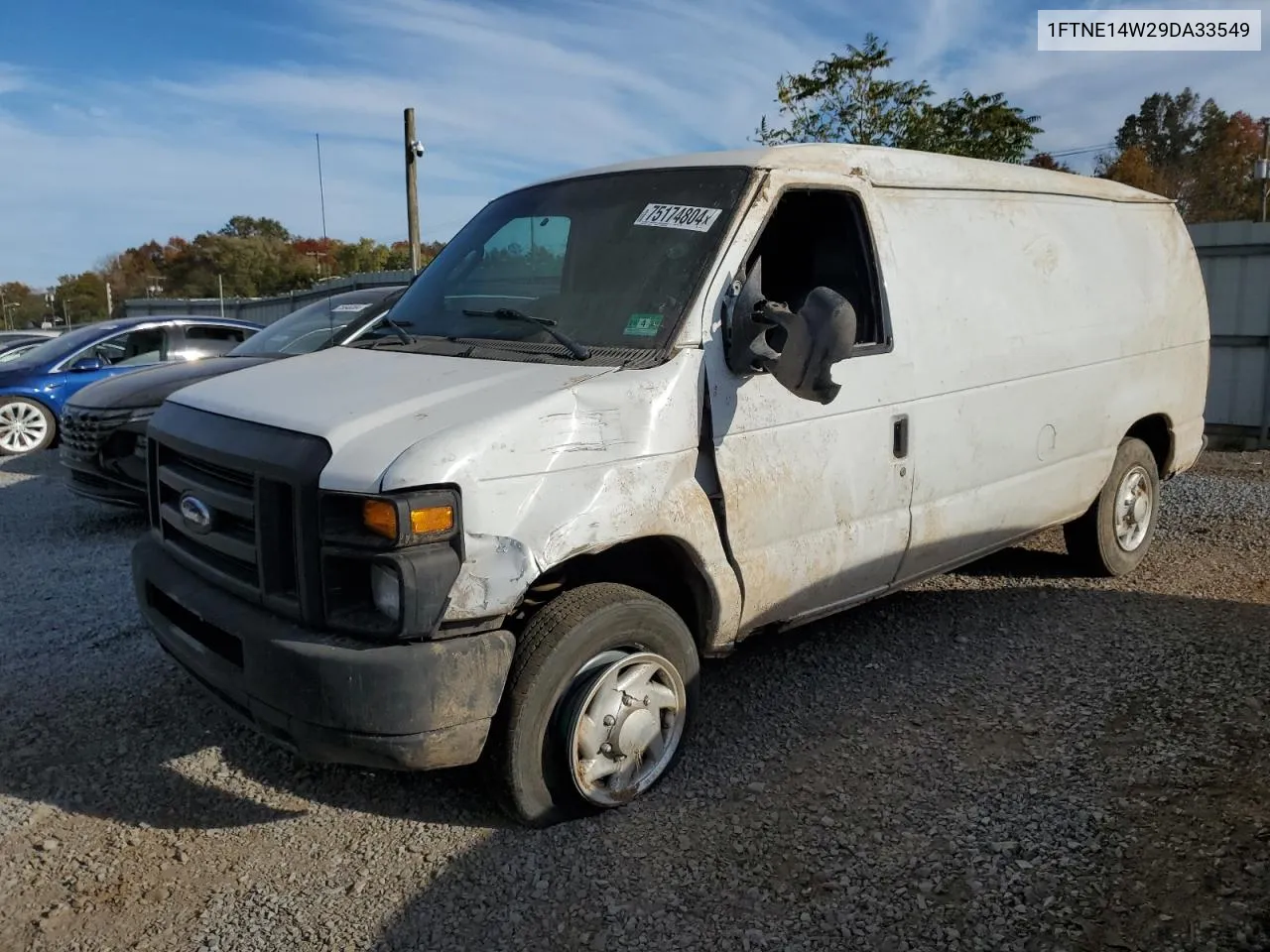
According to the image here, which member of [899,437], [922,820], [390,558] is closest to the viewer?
[390,558]

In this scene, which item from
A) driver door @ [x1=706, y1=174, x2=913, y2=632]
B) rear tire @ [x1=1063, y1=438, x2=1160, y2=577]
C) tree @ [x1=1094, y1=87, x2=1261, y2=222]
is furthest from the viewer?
tree @ [x1=1094, y1=87, x2=1261, y2=222]

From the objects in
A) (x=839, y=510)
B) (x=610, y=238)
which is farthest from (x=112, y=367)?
(x=839, y=510)

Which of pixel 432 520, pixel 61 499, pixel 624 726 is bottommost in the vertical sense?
pixel 61 499

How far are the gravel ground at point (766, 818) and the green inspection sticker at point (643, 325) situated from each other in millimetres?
1592

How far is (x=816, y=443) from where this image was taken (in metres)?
3.69

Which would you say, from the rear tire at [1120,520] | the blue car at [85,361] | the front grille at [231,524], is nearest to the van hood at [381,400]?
the front grille at [231,524]

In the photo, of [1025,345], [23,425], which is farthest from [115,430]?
[1025,345]

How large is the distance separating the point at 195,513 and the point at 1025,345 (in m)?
3.63

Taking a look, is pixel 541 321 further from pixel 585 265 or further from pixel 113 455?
pixel 113 455

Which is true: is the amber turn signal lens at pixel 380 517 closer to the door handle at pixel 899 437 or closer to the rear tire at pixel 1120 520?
the door handle at pixel 899 437

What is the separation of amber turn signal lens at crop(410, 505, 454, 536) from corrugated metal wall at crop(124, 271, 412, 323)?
48.8ft

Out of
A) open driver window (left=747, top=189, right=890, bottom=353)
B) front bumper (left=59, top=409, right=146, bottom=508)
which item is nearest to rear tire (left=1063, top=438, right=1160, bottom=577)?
open driver window (left=747, top=189, right=890, bottom=353)

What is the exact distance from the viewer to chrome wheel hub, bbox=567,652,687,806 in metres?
3.18

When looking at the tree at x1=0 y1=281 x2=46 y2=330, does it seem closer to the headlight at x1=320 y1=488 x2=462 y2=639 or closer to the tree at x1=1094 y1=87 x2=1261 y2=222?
the tree at x1=1094 y1=87 x2=1261 y2=222
